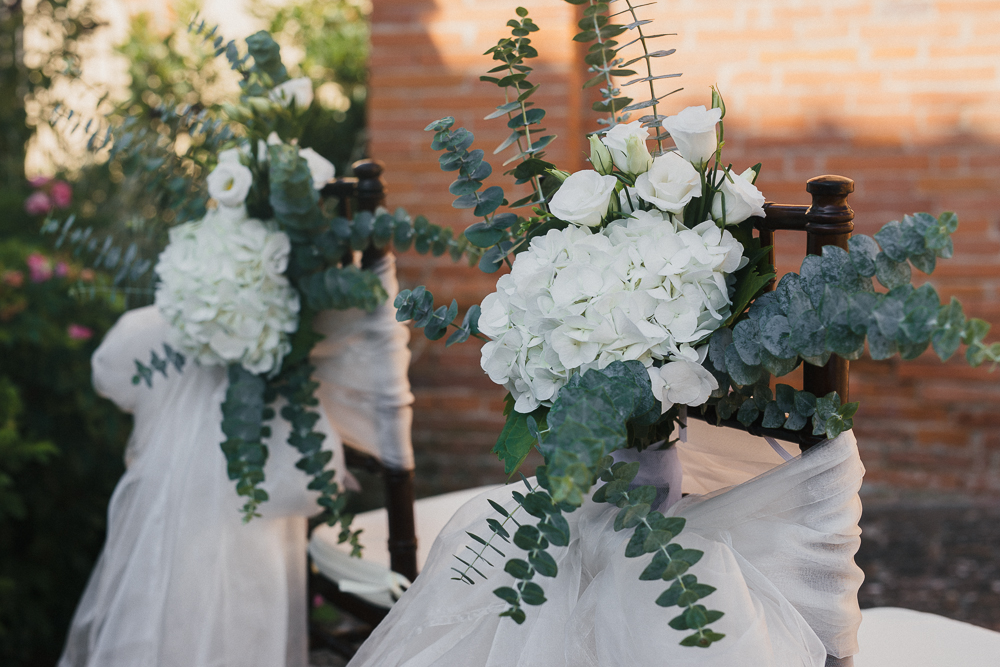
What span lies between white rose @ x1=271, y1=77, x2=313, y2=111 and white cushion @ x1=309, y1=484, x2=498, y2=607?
2.39 feet

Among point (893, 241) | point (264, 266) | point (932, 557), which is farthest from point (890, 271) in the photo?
point (932, 557)

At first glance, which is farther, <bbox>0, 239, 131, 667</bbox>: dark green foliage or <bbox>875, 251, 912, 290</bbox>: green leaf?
<bbox>0, 239, 131, 667</bbox>: dark green foliage

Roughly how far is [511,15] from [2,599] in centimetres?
230

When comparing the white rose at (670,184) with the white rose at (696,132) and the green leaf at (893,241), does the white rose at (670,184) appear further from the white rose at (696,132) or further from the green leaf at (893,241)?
the green leaf at (893,241)

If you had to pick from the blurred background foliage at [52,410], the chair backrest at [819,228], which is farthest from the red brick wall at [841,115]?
the chair backrest at [819,228]

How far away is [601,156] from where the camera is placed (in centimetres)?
80

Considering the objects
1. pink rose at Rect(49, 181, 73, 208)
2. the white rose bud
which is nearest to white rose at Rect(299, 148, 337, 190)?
the white rose bud

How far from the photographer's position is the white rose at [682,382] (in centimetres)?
74

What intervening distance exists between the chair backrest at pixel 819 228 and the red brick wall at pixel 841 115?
2.12 metres

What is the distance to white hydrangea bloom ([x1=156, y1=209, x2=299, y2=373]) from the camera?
4.24 ft

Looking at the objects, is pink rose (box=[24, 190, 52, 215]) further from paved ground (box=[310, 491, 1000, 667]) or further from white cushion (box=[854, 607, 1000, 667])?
white cushion (box=[854, 607, 1000, 667])

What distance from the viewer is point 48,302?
211cm

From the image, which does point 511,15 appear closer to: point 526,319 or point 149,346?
point 149,346

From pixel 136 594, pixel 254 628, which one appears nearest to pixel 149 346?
pixel 136 594
